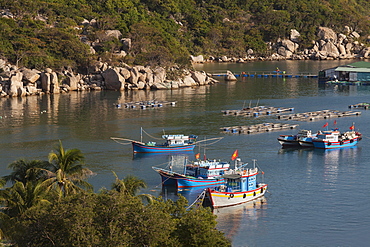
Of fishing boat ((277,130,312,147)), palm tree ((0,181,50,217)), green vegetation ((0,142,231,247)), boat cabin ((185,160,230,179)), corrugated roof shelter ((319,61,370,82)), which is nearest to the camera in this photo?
green vegetation ((0,142,231,247))

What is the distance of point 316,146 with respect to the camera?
265 ft

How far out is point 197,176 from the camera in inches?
2437

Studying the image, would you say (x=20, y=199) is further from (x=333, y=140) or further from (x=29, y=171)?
(x=333, y=140)

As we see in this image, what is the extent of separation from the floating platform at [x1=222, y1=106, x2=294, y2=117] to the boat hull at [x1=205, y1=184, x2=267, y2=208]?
151 ft

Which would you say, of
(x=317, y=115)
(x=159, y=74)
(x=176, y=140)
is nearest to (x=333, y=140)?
(x=176, y=140)

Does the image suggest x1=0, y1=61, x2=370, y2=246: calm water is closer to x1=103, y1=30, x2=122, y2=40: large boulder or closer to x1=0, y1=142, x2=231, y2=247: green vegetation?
x1=0, y1=142, x2=231, y2=247: green vegetation

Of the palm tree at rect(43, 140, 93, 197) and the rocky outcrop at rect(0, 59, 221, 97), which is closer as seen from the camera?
the palm tree at rect(43, 140, 93, 197)

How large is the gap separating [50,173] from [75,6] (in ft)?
481

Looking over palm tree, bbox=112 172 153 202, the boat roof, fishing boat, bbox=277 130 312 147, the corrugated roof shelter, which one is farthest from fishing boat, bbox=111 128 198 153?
the corrugated roof shelter

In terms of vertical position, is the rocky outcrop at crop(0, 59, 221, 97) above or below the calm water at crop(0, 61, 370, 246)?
above

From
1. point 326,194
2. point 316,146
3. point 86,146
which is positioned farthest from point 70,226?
point 316,146

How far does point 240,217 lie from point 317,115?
169ft

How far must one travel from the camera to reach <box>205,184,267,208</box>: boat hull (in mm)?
56594

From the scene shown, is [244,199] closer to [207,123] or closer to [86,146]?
[86,146]
